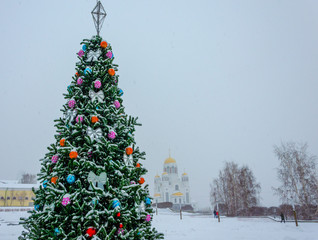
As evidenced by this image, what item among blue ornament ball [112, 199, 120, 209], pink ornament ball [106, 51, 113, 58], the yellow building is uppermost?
pink ornament ball [106, 51, 113, 58]

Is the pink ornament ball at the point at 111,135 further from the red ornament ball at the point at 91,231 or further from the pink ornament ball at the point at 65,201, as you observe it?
the red ornament ball at the point at 91,231

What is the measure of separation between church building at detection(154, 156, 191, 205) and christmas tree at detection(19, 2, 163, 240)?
67.1m

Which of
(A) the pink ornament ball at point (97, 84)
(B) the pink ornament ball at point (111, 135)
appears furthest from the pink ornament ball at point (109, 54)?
(B) the pink ornament ball at point (111, 135)

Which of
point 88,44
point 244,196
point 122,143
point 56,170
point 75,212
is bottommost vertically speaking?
point 244,196

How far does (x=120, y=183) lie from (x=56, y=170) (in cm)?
116

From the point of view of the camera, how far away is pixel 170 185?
71438 mm

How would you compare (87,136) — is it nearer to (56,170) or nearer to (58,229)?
(56,170)

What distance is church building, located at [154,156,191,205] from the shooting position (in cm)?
7000

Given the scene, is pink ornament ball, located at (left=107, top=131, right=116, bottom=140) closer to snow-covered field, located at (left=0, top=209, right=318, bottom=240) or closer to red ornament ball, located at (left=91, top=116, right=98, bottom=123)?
red ornament ball, located at (left=91, top=116, right=98, bottom=123)

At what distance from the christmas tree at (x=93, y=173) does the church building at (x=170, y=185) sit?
220 ft

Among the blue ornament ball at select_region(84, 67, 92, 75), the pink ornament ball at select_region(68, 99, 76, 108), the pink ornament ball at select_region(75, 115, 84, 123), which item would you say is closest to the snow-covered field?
the pink ornament ball at select_region(68, 99, 76, 108)

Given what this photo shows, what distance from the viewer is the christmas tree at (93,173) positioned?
3375 millimetres

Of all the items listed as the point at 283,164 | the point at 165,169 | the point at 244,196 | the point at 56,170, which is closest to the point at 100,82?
the point at 56,170

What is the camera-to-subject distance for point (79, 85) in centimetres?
439
